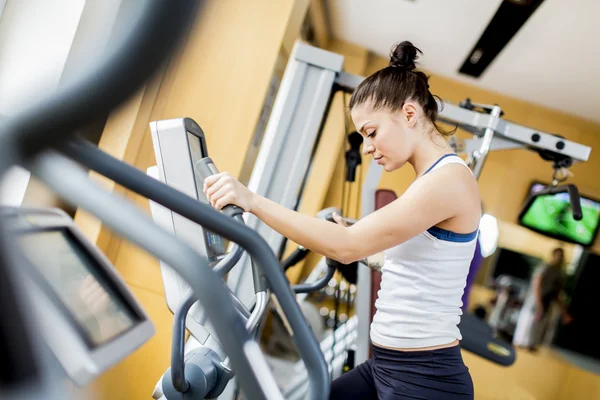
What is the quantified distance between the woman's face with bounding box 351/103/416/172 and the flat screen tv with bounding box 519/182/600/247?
12.0ft

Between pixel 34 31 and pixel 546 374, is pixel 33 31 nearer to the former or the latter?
pixel 34 31

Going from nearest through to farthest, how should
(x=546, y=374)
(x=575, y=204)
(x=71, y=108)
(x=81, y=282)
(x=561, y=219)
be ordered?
(x=71, y=108) < (x=81, y=282) < (x=575, y=204) < (x=561, y=219) < (x=546, y=374)

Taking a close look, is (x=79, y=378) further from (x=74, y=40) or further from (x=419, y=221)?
(x=74, y=40)

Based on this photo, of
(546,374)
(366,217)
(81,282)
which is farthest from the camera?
(546,374)

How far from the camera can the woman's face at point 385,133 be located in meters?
0.99

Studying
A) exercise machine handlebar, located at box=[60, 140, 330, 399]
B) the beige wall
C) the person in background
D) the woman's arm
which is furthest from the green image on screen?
exercise machine handlebar, located at box=[60, 140, 330, 399]

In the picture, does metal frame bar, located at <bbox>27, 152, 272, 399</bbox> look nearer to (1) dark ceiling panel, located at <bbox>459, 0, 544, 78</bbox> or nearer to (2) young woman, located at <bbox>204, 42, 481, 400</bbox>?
(2) young woman, located at <bbox>204, 42, 481, 400</bbox>

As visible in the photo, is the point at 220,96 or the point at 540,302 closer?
the point at 220,96

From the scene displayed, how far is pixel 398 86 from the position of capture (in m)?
0.98

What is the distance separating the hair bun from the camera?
39.7 inches

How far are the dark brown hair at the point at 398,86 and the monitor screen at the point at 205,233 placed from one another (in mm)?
345

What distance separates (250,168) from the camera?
2340mm

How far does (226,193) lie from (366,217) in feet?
0.88

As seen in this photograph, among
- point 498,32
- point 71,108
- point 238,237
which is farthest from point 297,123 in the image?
point 498,32
